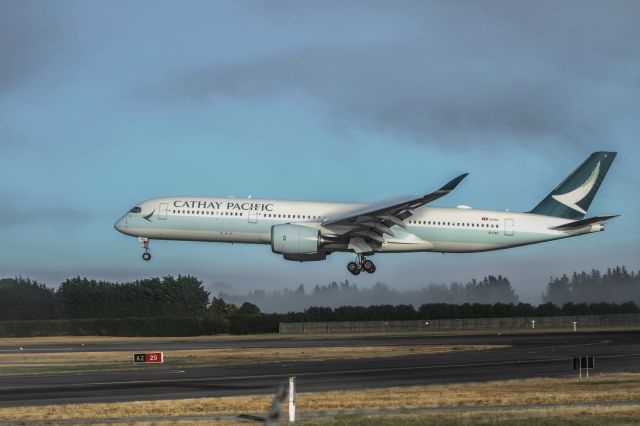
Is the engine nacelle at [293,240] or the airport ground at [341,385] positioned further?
the engine nacelle at [293,240]

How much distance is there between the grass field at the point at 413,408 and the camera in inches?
843

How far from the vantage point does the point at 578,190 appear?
60.7 metres

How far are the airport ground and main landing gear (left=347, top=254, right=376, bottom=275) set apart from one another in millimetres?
7909

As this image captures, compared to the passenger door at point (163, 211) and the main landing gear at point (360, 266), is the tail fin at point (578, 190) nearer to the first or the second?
the main landing gear at point (360, 266)

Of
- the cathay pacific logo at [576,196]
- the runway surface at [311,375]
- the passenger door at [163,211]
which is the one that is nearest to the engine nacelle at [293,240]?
the passenger door at [163,211]

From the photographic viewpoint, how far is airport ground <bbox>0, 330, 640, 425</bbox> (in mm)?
22406

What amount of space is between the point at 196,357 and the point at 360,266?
52.6 ft

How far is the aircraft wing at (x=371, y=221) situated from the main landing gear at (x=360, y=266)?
23.0 inches

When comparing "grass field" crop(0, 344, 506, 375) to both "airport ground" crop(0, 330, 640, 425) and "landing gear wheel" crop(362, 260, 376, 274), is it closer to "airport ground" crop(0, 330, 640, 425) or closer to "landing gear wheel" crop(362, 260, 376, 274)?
"airport ground" crop(0, 330, 640, 425)

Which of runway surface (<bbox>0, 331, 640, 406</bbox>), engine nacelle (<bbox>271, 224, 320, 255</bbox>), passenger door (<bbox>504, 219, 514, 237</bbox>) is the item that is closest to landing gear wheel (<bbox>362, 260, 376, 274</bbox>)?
engine nacelle (<bbox>271, 224, 320, 255</bbox>)

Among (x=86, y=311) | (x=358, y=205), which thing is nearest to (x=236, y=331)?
(x=86, y=311)

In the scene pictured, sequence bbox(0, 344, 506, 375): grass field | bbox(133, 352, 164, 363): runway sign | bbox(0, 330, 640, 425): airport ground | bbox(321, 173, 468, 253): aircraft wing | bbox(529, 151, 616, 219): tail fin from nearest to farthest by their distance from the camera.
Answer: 1. bbox(0, 330, 640, 425): airport ground
2. bbox(133, 352, 164, 363): runway sign
3. bbox(0, 344, 506, 375): grass field
4. bbox(321, 173, 468, 253): aircraft wing
5. bbox(529, 151, 616, 219): tail fin

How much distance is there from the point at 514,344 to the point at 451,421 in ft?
103

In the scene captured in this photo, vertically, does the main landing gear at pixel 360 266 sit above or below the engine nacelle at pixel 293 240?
below
